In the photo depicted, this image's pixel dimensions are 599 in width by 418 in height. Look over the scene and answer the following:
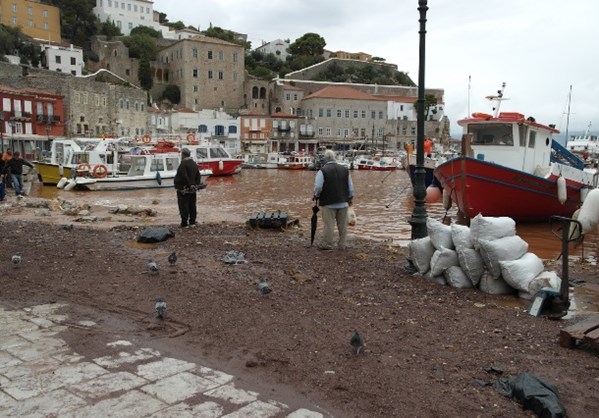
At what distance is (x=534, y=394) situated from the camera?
359 centimetres

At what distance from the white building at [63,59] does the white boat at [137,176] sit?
53.3 meters

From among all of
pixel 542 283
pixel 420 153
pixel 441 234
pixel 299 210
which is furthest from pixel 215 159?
pixel 542 283

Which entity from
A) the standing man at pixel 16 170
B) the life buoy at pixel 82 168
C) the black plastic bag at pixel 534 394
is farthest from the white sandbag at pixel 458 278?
the life buoy at pixel 82 168

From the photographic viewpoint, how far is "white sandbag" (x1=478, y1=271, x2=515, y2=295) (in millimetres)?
6602

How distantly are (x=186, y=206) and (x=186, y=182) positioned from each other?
1.75ft

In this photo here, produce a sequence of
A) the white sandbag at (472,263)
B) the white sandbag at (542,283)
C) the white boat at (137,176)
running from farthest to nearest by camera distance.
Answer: the white boat at (137,176)
the white sandbag at (472,263)
the white sandbag at (542,283)

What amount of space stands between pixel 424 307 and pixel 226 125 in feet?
Result: 231

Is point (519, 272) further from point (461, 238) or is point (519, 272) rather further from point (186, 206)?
point (186, 206)

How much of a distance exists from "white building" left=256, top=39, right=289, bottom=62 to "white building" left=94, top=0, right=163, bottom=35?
22524mm

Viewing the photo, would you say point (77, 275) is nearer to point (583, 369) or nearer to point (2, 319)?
point (2, 319)

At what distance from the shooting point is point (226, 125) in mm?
74250

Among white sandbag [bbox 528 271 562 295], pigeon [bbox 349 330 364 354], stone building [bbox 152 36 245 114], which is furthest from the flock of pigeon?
stone building [bbox 152 36 245 114]

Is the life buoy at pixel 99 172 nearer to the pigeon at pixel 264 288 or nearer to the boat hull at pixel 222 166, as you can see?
the boat hull at pixel 222 166

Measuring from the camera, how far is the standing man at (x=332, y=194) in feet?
28.9
